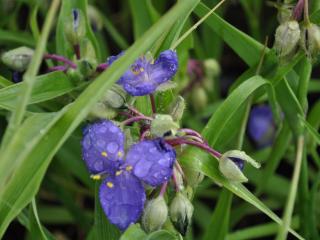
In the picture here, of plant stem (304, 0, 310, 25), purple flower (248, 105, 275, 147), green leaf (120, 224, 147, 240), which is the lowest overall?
purple flower (248, 105, 275, 147)

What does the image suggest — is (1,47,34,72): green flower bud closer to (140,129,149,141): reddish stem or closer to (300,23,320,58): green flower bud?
(140,129,149,141): reddish stem

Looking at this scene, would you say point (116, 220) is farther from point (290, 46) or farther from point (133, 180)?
point (290, 46)

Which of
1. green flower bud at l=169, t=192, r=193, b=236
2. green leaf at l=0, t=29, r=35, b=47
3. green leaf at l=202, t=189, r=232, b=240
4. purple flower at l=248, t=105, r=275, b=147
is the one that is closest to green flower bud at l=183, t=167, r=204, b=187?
green flower bud at l=169, t=192, r=193, b=236

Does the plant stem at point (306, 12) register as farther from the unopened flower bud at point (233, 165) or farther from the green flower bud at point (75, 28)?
the green flower bud at point (75, 28)

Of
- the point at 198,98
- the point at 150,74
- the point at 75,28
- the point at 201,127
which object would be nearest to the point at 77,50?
the point at 75,28

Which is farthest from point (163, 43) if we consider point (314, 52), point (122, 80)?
point (314, 52)

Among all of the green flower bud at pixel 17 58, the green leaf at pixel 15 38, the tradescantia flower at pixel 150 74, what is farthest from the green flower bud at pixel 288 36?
the green leaf at pixel 15 38

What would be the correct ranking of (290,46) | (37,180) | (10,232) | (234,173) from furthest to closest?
1. (10,232)
2. (290,46)
3. (234,173)
4. (37,180)

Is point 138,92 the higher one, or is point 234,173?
point 138,92
